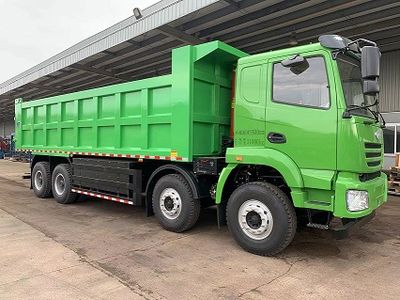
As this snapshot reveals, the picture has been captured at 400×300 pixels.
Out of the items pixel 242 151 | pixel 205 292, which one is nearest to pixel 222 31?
pixel 242 151

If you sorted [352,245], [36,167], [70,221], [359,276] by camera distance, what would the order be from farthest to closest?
[36,167], [70,221], [352,245], [359,276]

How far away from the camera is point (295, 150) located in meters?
4.32

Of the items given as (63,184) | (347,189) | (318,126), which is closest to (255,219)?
(347,189)

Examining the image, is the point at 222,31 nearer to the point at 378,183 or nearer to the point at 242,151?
the point at 242,151

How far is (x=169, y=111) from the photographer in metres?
5.59

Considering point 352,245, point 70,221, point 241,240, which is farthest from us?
point 70,221

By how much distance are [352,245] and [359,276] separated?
4.07ft

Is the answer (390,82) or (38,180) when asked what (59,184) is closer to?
(38,180)

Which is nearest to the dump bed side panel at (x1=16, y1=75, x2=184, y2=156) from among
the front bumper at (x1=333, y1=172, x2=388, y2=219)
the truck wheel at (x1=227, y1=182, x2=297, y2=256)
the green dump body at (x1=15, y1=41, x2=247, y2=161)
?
the green dump body at (x1=15, y1=41, x2=247, y2=161)

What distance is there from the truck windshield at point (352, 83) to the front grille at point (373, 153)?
402 mm

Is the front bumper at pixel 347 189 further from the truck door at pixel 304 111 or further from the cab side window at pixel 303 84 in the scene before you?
the cab side window at pixel 303 84

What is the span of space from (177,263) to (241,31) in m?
7.13

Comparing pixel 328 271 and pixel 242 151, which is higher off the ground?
pixel 242 151

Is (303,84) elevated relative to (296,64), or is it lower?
lower
